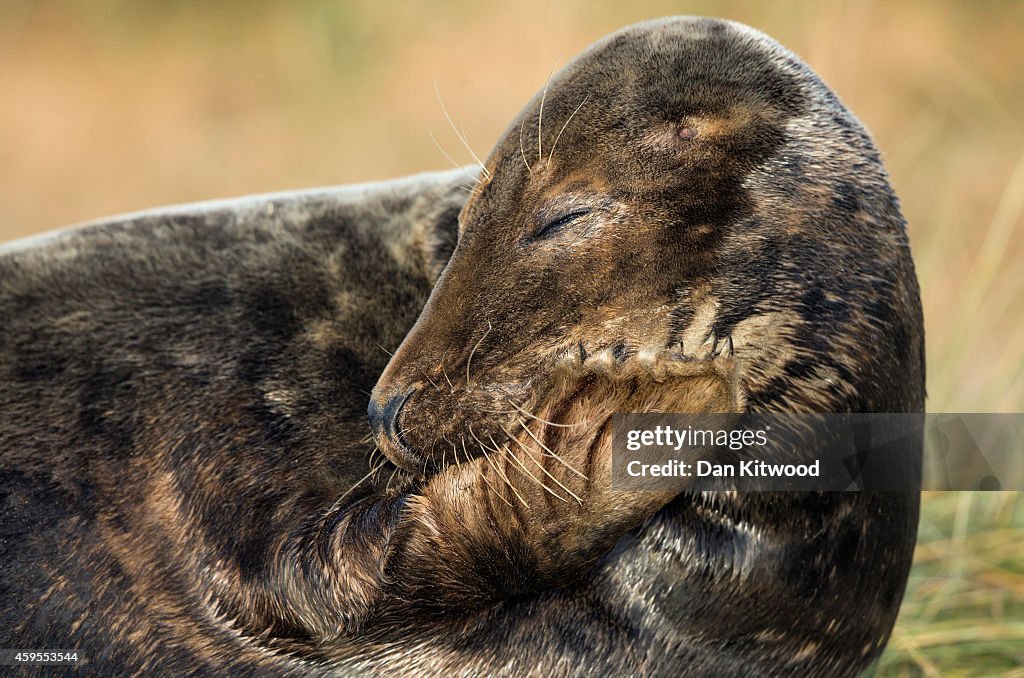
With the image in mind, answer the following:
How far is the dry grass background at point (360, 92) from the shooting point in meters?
7.39

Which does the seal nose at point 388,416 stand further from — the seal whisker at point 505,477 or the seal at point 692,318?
the seal whisker at point 505,477

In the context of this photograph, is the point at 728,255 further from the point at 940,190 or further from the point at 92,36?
the point at 92,36

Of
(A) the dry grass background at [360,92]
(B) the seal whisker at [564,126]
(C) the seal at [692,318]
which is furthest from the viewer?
(A) the dry grass background at [360,92]

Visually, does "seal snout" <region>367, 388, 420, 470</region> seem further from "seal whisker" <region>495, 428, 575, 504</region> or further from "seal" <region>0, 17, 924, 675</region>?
"seal whisker" <region>495, 428, 575, 504</region>

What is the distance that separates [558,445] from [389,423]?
1.06 ft

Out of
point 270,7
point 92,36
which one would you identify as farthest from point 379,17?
point 92,36

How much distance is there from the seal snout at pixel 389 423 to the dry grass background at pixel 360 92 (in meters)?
4.21

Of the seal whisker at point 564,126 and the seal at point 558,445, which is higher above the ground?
the seal whisker at point 564,126

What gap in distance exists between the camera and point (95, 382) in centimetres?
264

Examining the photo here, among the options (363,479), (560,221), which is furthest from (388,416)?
(560,221)

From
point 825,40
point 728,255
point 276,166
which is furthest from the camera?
point 276,166

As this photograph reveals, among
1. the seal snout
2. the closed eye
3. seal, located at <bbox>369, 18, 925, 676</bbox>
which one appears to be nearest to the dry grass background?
seal, located at <bbox>369, 18, 925, 676</bbox>

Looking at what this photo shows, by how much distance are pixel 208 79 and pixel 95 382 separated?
7.44m

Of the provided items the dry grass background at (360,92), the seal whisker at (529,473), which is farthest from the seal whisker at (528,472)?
the dry grass background at (360,92)
